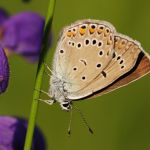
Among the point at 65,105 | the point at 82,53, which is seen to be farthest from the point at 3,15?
the point at 65,105

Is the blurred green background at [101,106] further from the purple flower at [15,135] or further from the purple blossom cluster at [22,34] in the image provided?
the purple flower at [15,135]

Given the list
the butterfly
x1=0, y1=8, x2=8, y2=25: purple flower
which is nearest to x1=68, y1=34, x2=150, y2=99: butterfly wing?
the butterfly

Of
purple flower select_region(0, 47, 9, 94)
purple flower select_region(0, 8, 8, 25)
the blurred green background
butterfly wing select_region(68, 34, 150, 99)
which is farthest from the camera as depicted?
the blurred green background

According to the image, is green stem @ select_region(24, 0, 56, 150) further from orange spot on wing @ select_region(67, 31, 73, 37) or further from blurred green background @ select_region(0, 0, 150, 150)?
blurred green background @ select_region(0, 0, 150, 150)

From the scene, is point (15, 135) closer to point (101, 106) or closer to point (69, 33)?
point (69, 33)

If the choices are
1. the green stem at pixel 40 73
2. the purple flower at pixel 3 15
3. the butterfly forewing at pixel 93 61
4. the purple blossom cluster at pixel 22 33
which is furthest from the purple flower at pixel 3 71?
the purple flower at pixel 3 15

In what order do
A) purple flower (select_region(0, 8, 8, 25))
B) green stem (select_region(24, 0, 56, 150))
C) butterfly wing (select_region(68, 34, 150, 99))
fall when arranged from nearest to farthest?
1. green stem (select_region(24, 0, 56, 150))
2. butterfly wing (select_region(68, 34, 150, 99))
3. purple flower (select_region(0, 8, 8, 25))
